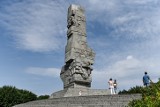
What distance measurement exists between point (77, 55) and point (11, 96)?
1719cm

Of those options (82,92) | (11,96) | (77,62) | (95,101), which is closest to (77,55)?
(77,62)

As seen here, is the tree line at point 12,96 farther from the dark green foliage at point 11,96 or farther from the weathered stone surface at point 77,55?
the weathered stone surface at point 77,55

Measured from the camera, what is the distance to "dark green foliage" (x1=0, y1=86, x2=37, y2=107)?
121 ft

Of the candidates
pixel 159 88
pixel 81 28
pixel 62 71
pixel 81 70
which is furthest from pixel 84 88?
pixel 159 88

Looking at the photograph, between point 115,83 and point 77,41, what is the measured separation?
479 cm

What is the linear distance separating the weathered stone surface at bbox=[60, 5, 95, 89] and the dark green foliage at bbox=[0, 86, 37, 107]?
14.4 metres

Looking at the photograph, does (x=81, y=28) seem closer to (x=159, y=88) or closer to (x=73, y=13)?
(x=73, y=13)

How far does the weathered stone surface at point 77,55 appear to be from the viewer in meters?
23.3

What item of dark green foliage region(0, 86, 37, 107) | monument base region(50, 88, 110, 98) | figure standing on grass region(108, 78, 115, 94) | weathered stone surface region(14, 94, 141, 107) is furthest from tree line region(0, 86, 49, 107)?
weathered stone surface region(14, 94, 141, 107)

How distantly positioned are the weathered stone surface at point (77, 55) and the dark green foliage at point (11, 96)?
567 inches

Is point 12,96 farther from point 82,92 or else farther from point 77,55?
point 82,92

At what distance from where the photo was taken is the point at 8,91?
125 ft

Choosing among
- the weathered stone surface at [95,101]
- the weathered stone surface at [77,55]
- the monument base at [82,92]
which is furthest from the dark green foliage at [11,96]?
the weathered stone surface at [95,101]

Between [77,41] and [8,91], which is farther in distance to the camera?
[8,91]
